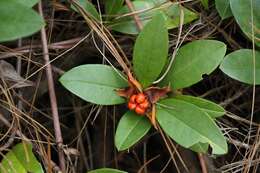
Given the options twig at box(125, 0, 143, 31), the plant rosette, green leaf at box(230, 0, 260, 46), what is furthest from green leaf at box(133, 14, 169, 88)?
green leaf at box(230, 0, 260, 46)

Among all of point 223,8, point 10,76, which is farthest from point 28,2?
point 223,8

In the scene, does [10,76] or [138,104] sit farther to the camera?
[10,76]

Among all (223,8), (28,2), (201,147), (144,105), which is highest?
(28,2)

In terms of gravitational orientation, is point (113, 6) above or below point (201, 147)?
above

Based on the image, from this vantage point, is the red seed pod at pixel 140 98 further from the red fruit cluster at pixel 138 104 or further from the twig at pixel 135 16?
the twig at pixel 135 16

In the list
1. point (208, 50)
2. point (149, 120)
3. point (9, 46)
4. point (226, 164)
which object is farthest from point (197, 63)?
point (9, 46)

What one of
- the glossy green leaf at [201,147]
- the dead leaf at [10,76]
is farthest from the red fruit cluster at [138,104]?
the dead leaf at [10,76]

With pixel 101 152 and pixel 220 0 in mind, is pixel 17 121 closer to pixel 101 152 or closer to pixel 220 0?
pixel 101 152

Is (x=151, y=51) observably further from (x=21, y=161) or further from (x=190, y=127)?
(x=21, y=161)
